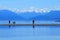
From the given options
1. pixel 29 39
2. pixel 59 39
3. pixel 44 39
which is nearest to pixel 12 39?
pixel 29 39

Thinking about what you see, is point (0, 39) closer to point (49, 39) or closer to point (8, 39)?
point (8, 39)

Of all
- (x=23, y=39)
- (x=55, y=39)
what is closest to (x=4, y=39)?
(x=23, y=39)

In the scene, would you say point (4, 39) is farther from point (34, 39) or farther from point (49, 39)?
point (49, 39)

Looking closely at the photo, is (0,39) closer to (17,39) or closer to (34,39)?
(17,39)

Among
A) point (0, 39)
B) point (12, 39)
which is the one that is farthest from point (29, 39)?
point (0, 39)

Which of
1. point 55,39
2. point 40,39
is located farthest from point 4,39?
point 55,39

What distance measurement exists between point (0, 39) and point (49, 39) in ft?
7.52

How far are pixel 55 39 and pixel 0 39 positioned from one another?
2.57m

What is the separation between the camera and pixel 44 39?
9023 mm

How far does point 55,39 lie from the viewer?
29.0ft

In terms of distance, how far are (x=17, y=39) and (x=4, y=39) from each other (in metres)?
0.62

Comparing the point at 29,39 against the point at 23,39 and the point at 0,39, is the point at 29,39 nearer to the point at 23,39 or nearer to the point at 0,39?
the point at 23,39

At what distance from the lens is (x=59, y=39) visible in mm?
8812

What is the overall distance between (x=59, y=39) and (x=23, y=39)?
1.71 m
